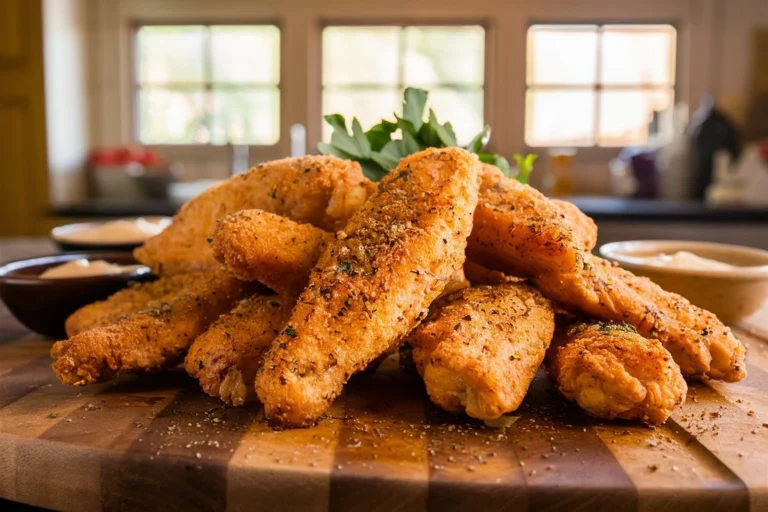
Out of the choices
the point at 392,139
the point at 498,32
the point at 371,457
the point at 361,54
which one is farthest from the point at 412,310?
the point at 361,54

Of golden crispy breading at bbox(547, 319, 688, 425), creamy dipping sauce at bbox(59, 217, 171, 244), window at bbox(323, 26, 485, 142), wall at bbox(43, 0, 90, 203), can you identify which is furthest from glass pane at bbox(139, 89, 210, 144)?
golden crispy breading at bbox(547, 319, 688, 425)

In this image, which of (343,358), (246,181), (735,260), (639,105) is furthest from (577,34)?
(343,358)

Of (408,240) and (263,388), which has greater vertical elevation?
(408,240)

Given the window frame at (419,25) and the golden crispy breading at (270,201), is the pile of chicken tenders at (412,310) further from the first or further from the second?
the window frame at (419,25)

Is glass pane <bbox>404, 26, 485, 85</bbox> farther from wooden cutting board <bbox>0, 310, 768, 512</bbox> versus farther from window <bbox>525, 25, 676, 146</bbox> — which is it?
wooden cutting board <bbox>0, 310, 768, 512</bbox>

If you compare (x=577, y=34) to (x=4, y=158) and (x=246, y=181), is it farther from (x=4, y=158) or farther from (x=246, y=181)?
(x=246, y=181)

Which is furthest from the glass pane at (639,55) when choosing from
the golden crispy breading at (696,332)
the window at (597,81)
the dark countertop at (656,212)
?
the golden crispy breading at (696,332)
